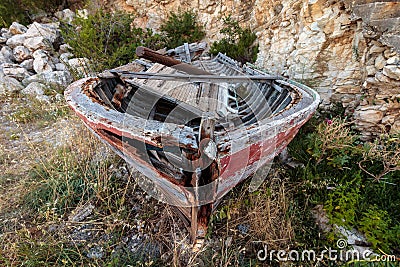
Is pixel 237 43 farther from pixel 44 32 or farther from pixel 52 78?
pixel 44 32

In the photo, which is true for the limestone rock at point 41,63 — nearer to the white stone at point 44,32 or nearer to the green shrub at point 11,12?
the white stone at point 44,32

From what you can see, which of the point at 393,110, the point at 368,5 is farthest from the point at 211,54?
the point at 393,110

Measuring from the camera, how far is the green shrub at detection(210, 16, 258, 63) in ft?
21.0

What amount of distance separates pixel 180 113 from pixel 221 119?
555 mm

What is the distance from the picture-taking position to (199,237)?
1744 mm

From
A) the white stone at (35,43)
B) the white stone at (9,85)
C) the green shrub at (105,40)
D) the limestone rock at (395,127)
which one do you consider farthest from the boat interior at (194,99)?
the white stone at (35,43)

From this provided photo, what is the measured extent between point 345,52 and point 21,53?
25.2 ft

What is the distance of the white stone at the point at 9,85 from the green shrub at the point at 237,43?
5.20 meters

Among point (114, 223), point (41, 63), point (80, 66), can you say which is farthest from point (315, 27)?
point (41, 63)

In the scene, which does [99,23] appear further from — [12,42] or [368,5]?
[368,5]

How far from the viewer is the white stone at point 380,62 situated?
2.60m

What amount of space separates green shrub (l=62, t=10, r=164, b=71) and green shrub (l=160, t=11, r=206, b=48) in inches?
21.6

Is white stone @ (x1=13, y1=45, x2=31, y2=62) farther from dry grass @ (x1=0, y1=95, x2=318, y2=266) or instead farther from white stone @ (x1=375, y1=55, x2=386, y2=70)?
white stone @ (x1=375, y1=55, x2=386, y2=70)

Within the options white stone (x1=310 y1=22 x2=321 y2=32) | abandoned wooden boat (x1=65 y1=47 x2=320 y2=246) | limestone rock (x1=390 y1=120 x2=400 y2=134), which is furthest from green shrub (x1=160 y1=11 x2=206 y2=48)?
limestone rock (x1=390 y1=120 x2=400 y2=134)
